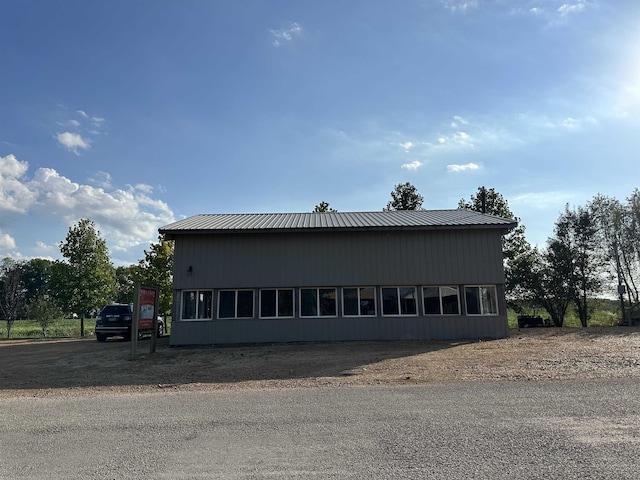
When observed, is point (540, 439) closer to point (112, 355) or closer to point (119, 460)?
point (119, 460)

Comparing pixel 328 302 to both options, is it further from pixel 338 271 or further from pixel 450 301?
pixel 450 301

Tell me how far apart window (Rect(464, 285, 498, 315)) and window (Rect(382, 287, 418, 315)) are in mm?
2246

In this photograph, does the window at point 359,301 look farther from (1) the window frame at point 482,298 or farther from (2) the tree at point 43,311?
(2) the tree at point 43,311

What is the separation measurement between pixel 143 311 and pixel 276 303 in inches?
213

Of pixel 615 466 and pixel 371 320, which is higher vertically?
pixel 371 320

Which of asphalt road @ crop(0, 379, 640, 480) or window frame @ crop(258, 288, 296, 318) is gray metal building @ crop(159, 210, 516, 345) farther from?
asphalt road @ crop(0, 379, 640, 480)

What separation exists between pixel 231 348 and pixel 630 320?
22.3 metres

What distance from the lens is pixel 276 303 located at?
18797mm

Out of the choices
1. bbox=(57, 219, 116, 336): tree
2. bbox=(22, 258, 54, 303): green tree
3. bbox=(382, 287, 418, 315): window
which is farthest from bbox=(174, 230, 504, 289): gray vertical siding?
bbox=(22, 258, 54, 303): green tree

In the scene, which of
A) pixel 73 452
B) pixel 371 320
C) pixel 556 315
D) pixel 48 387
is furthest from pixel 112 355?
pixel 556 315

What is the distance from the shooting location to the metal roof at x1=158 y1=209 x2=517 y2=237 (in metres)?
18.5

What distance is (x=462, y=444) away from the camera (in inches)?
202

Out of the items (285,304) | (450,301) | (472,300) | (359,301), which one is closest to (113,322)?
(285,304)

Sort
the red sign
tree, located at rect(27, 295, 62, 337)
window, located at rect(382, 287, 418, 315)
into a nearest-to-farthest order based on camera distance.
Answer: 1. the red sign
2. window, located at rect(382, 287, 418, 315)
3. tree, located at rect(27, 295, 62, 337)
